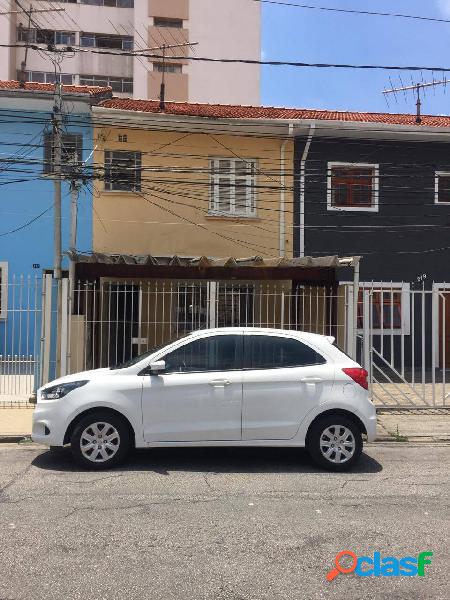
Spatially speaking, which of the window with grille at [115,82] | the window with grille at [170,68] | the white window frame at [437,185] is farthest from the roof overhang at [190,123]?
the window with grille at [115,82]

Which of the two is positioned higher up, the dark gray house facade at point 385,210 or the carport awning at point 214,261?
the dark gray house facade at point 385,210

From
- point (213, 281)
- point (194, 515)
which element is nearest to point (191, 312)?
point (213, 281)

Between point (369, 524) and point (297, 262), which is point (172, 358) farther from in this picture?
point (297, 262)

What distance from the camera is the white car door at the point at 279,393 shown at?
21.4ft

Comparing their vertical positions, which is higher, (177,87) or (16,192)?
(177,87)

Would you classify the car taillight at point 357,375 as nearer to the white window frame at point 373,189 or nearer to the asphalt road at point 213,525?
the asphalt road at point 213,525

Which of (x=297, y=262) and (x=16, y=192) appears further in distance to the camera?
(x=16, y=192)

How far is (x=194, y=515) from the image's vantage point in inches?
199

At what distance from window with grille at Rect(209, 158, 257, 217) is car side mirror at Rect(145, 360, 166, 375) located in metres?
9.40

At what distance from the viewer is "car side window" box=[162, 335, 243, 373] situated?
21.8 ft

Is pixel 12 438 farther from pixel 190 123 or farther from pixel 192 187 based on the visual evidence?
pixel 190 123

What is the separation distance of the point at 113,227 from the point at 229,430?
383 inches
